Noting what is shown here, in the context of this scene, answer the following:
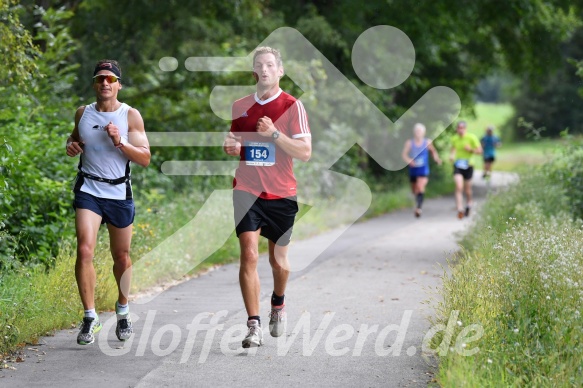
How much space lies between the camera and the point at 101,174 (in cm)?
757

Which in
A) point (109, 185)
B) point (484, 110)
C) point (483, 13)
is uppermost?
point (483, 13)

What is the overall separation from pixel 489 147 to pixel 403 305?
821 inches

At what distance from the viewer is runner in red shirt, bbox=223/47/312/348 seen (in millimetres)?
7488

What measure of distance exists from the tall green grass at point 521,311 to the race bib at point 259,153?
1657 millimetres

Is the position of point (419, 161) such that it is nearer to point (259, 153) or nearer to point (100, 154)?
point (259, 153)

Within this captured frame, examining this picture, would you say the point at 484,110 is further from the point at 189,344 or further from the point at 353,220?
the point at 189,344

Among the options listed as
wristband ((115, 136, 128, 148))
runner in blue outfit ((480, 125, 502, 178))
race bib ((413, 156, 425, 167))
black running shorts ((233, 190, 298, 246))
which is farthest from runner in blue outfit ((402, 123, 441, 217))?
wristband ((115, 136, 128, 148))

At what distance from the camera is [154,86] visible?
18.1 metres

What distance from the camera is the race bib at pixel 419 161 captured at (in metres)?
21.2

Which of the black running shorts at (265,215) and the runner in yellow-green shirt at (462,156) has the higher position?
the black running shorts at (265,215)

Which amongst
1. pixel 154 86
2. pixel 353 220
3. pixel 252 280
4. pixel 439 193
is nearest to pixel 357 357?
pixel 252 280

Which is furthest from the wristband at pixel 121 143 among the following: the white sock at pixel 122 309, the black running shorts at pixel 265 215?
the white sock at pixel 122 309

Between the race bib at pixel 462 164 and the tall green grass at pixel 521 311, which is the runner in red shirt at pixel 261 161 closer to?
the tall green grass at pixel 521 311

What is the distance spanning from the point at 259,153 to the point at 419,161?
46.2ft
